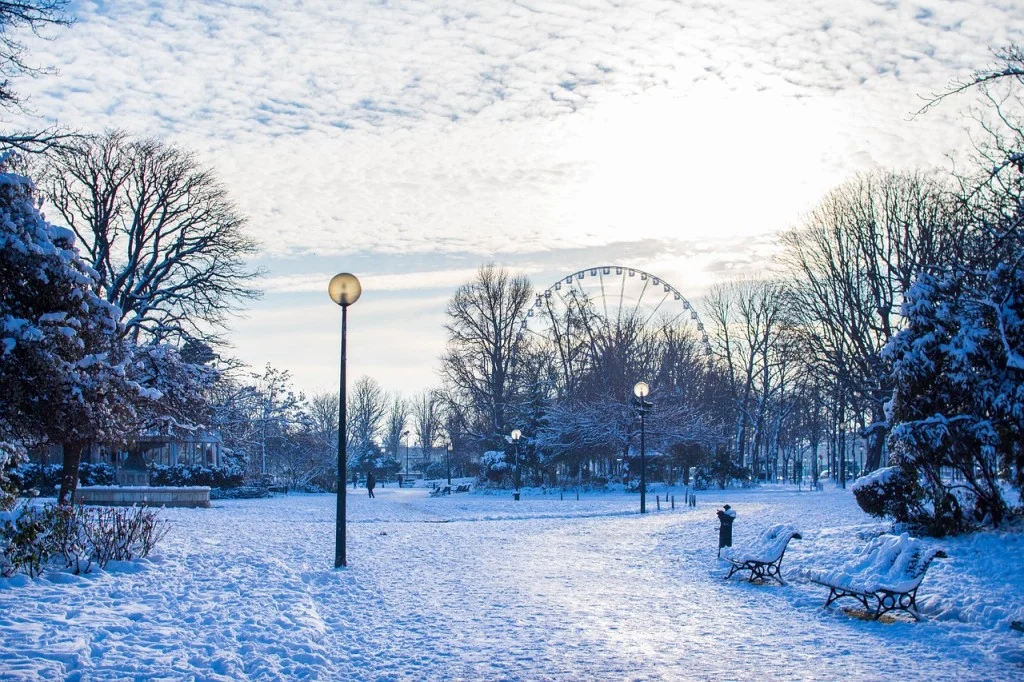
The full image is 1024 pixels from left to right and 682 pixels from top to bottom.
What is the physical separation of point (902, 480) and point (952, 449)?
6.25 feet

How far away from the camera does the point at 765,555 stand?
12.2 m

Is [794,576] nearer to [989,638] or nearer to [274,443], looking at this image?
[989,638]

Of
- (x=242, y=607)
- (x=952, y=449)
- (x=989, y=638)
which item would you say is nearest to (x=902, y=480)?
(x=952, y=449)

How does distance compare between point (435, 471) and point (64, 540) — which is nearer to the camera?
point (64, 540)

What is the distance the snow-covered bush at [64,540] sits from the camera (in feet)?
31.9

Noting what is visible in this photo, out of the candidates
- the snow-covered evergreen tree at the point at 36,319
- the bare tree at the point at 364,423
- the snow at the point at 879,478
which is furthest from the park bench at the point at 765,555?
the bare tree at the point at 364,423

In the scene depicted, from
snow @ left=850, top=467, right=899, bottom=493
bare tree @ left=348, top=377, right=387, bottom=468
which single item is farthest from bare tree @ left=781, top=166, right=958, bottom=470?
bare tree @ left=348, top=377, right=387, bottom=468

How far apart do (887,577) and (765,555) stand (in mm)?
2782

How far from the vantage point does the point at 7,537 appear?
9750mm

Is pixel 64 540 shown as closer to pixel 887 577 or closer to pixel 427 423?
pixel 887 577

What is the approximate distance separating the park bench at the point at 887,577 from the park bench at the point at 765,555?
1.66 meters

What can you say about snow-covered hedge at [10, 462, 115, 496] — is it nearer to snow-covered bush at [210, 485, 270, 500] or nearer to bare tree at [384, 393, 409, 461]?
snow-covered bush at [210, 485, 270, 500]

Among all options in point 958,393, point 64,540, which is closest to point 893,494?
point 958,393

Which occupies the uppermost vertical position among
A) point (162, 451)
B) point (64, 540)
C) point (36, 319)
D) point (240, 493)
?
point (36, 319)
